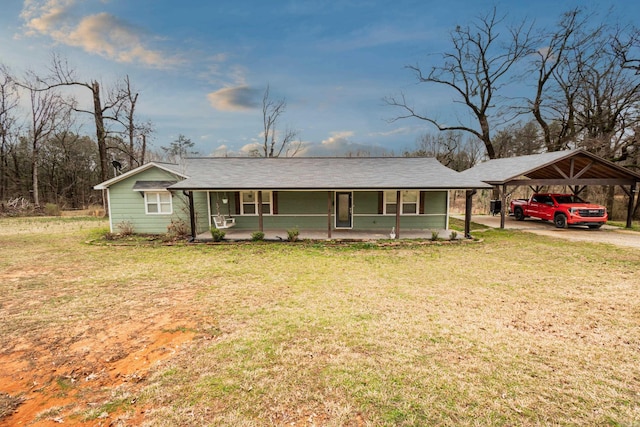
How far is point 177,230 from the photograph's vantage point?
11.9 meters

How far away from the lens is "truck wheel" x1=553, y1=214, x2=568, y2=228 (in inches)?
537

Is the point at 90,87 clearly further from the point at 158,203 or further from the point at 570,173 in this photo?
the point at 570,173

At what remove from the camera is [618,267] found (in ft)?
24.4

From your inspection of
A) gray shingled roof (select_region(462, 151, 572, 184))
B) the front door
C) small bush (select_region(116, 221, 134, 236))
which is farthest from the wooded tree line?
gray shingled roof (select_region(462, 151, 572, 184))

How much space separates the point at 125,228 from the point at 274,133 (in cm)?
2145

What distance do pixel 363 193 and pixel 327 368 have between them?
10028 mm

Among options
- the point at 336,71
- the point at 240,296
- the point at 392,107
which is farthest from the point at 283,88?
the point at 240,296

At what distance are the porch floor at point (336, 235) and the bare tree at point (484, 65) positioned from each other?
16139 millimetres

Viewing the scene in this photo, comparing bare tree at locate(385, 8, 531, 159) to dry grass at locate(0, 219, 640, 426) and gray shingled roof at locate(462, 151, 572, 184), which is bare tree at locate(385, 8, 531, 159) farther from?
dry grass at locate(0, 219, 640, 426)

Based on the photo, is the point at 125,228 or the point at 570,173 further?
the point at 570,173

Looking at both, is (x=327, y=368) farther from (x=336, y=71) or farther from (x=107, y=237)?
(x=336, y=71)

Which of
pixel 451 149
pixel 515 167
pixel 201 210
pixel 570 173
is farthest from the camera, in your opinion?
pixel 451 149

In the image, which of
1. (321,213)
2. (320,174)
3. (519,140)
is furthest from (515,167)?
(519,140)

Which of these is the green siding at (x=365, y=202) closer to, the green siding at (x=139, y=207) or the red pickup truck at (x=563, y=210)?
the green siding at (x=139, y=207)
